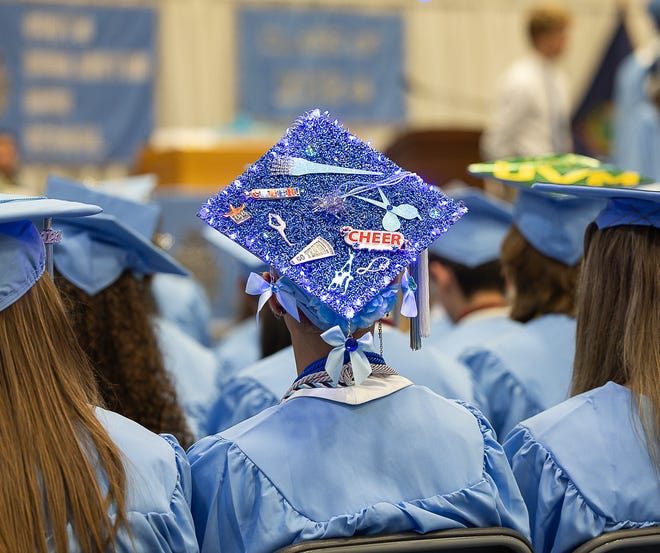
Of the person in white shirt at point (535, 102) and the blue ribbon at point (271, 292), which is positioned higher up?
the blue ribbon at point (271, 292)

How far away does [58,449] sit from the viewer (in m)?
1.60

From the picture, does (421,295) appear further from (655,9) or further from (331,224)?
(655,9)

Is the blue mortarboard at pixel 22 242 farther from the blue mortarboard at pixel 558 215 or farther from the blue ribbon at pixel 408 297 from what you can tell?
the blue mortarboard at pixel 558 215

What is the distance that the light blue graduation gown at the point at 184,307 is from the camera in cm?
432

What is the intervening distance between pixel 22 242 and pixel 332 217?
1.76 feet

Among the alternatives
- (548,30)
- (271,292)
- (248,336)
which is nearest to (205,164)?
(548,30)

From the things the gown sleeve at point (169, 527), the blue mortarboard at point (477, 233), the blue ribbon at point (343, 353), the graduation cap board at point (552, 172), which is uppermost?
the graduation cap board at point (552, 172)

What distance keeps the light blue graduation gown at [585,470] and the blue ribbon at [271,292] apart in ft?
1.91

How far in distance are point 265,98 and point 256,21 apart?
0.78 m

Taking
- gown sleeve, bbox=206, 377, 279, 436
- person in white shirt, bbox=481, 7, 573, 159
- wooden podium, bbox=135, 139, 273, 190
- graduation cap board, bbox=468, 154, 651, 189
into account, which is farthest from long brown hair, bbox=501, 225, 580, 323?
person in white shirt, bbox=481, 7, 573, 159

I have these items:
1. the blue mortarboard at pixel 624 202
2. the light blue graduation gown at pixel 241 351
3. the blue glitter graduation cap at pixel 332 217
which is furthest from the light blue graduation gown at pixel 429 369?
the light blue graduation gown at pixel 241 351

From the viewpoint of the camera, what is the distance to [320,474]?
174 centimetres

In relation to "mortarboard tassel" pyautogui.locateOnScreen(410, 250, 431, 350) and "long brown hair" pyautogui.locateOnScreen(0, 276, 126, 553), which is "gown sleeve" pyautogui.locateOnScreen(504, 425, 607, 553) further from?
"long brown hair" pyautogui.locateOnScreen(0, 276, 126, 553)

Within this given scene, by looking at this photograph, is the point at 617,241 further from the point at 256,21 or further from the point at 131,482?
the point at 256,21
